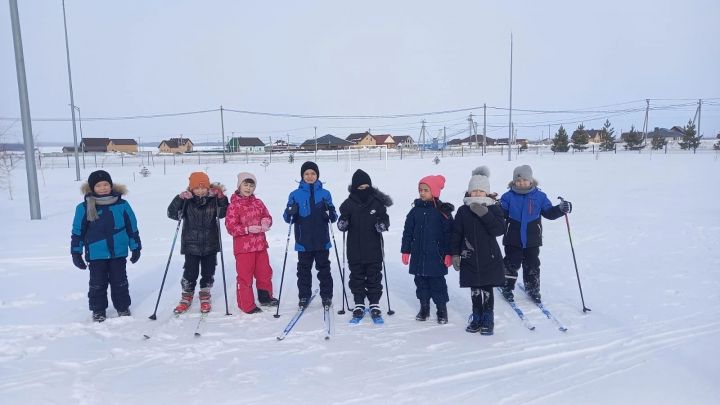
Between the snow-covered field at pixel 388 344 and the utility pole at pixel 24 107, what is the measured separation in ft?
10.6

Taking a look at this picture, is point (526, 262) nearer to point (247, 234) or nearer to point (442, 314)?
point (442, 314)

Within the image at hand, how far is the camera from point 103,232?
4.92 m

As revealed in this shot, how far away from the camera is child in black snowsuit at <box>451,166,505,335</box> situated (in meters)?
4.52

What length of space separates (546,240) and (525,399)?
6368 millimetres

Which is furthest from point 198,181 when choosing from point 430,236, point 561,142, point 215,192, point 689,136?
point 689,136

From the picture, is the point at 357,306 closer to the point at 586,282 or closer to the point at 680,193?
the point at 586,282

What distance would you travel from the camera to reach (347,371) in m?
3.82

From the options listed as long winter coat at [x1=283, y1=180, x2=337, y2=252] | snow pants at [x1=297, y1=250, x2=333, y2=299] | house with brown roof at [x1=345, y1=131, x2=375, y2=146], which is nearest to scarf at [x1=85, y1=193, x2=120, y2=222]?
long winter coat at [x1=283, y1=180, x2=337, y2=252]

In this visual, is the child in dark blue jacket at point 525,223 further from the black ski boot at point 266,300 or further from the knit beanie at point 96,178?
the knit beanie at point 96,178

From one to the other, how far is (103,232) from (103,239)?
77 mm

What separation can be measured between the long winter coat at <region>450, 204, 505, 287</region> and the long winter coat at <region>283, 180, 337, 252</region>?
60.3 inches

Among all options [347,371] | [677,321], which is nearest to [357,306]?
[347,371]

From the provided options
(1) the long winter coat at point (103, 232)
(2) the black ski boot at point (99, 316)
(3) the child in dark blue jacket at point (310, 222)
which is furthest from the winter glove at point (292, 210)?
(2) the black ski boot at point (99, 316)

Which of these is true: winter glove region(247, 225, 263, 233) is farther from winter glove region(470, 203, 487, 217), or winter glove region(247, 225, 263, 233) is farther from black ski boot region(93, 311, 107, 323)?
winter glove region(470, 203, 487, 217)
